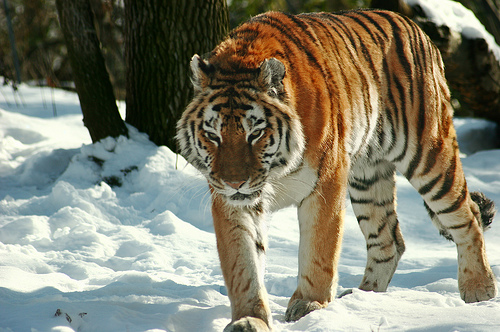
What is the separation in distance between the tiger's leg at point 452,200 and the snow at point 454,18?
260cm

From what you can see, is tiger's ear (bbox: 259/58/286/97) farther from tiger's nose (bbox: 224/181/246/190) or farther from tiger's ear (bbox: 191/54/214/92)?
tiger's nose (bbox: 224/181/246/190)

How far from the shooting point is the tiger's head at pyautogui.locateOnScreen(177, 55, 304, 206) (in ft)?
8.71

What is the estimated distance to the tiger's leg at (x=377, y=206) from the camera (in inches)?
154

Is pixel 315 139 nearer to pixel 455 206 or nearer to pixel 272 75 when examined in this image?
pixel 272 75

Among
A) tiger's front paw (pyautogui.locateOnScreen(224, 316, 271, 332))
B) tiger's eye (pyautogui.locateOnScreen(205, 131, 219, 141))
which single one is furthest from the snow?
tiger's front paw (pyautogui.locateOnScreen(224, 316, 271, 332))

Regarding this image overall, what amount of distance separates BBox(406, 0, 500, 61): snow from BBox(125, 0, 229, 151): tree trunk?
7.33ft

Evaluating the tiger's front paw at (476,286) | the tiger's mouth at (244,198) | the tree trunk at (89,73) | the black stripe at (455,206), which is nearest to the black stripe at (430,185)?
the black stripe at (455,206)

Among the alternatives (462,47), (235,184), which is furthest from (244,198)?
(462,47)

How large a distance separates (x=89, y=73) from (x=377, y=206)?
320cm

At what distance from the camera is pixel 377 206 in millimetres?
4008

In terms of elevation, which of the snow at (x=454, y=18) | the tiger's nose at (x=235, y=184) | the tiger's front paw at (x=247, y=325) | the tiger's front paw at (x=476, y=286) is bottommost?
the tiger's front paw at (x=476, y=286)

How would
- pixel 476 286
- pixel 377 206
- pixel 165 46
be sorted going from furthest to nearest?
1. pixel 165 46
2. pixel 377 206
3. pixel 476 286

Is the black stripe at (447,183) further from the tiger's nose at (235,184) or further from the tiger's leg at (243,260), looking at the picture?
the tiger's nose at (235,184)

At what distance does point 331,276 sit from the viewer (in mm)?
2936
